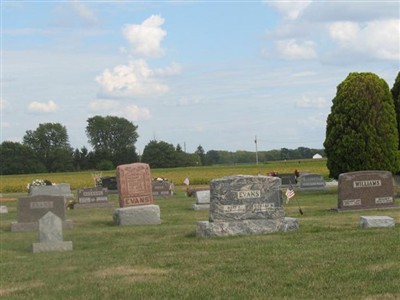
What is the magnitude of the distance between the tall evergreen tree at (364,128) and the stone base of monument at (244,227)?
15.4 metres

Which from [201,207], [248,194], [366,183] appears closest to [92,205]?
[201,207]

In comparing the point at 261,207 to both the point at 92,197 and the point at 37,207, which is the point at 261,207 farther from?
the point at 92,197

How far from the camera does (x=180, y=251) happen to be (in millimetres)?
12844

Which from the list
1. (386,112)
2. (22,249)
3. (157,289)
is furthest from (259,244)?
(386,112)

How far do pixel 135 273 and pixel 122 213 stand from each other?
10.1 m

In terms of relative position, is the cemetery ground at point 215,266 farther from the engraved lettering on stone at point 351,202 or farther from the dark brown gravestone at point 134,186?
the dark brown gravestone at point 134,186

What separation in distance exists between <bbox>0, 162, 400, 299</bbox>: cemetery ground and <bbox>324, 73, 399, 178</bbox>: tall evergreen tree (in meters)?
13.8

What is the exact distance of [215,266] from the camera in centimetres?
1066

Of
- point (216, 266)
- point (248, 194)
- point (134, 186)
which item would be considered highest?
point (134, 186)

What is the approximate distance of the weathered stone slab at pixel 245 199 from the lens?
15.3 metres

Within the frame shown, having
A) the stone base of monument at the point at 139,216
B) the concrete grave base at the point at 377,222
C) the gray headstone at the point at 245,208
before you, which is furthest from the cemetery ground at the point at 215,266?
the stone base of monument at the point at 139,216

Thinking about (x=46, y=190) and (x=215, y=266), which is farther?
(x=46, y=190)

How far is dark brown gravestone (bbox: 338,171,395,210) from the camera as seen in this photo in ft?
67.9

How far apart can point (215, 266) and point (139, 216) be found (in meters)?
10.3
